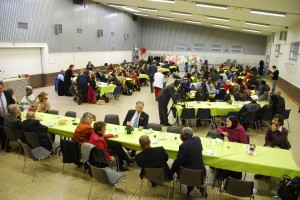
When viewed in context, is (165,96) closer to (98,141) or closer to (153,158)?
(98,141)

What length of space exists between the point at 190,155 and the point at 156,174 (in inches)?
25.3

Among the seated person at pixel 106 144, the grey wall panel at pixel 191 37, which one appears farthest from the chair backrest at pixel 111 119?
the grey wall panel at pixel 191 37

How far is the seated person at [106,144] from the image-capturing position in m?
4.89

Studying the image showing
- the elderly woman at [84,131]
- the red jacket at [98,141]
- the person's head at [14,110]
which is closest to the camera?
the red jacket at [98,141]

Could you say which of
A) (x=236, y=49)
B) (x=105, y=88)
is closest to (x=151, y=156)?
(x=105, y=88)

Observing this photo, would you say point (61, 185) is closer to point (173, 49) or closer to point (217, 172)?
point (217, 172)

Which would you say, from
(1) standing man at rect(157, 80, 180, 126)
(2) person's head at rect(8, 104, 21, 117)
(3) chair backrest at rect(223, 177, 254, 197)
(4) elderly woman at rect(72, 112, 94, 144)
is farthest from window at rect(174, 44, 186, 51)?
(3) chair backrest at rect(223, 177, 254, 197)

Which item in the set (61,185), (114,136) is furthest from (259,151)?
(61,185)

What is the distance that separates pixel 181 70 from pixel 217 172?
22672mm

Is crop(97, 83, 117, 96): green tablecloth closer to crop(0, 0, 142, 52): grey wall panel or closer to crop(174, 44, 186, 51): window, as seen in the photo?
crop(0, 0, 142, 52): grey wall panel

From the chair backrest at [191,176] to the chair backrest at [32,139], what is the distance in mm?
3175

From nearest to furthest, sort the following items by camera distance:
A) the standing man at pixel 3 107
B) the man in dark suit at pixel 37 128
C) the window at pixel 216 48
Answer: the man in dark suit at pixel 37 128, the standing man at pixel 3 107, the window at pixel 216 48

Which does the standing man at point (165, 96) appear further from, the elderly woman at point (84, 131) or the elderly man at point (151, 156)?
the elderly man at point (151, 156)

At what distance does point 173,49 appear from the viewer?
92.2ft
